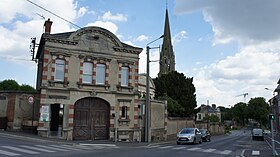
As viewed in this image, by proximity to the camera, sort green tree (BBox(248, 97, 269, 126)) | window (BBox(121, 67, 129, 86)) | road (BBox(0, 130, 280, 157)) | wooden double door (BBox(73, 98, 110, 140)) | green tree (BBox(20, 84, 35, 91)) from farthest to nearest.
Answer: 1. green tree (BBox(248, 97, 269, 126))
2. green tree (BBox(20, 84, 35, 91))
3. window (BBox(121, 67, 129, 86))
4. wooden double door (BBox(73, 98, 110, 140))
5. road (BBox(0, 130, 280, 157))

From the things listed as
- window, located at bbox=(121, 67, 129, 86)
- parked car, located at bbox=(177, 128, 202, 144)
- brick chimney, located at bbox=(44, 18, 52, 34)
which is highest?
brick chimney, located at bbox=(44, 18, 52, 34)

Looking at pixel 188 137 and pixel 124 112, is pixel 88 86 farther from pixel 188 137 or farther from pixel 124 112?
pixel 188 137

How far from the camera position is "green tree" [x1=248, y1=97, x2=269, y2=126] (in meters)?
109

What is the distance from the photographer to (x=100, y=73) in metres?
25.9

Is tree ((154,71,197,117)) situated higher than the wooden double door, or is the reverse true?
tree ((154,71,197,117))

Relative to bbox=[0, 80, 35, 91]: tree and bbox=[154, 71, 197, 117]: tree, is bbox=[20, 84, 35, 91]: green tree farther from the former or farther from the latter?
bbox=[154, 71, 197, 117]: tree

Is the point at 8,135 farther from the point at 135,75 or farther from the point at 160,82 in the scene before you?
the point at 160,82

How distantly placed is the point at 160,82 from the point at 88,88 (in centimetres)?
2955

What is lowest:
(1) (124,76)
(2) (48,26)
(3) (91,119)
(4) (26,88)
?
(3) (91,119)

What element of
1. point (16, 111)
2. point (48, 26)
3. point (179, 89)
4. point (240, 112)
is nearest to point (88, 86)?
point (16, 111)

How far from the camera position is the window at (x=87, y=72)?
989 inches

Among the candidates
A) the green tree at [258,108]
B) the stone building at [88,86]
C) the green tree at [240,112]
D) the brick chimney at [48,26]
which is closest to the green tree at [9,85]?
the stone building at [88,86]

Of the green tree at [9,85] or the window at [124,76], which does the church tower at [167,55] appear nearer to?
the green tree at [9,85]

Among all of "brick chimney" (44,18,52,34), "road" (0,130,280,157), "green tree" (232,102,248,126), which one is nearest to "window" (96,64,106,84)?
"brick chimney" (44,18,52,34)
